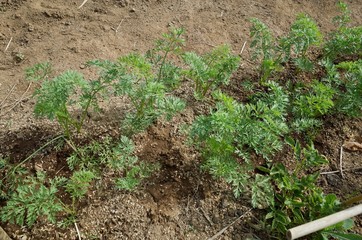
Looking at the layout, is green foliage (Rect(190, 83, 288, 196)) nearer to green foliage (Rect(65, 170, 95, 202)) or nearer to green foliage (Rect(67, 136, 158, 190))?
green foliage (Rect(67, 136, 158, 190))

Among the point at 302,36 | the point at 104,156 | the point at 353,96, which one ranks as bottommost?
the point at 104,156

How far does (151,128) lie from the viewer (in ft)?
9.36

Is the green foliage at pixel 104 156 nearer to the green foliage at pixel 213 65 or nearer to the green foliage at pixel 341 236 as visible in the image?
the green foliage at pixel 213 65

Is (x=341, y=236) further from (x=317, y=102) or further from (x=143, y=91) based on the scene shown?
(x=143, y=91)

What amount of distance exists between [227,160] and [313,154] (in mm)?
715

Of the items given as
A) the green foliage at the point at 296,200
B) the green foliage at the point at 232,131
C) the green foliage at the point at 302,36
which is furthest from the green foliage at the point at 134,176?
the green foliage at the point at 302,36

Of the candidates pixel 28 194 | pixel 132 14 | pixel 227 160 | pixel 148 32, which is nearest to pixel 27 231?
pixel 28 194

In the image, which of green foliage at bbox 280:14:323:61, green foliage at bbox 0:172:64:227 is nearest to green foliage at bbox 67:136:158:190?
green foliage at bbox 0:172:64:227

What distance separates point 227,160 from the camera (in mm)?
2328

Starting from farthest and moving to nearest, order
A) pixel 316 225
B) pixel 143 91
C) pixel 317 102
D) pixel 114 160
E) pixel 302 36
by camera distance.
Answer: pixel 302 36
pixel 317 102
pixel 114 160
pixel 143 91
pixel 316 225

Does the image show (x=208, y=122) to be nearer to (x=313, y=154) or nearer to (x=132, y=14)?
(x=313, y=154)

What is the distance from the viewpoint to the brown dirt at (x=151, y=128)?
2393 millimetres

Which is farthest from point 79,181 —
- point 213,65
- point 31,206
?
point 213,65

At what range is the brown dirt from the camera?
239 centimetres
